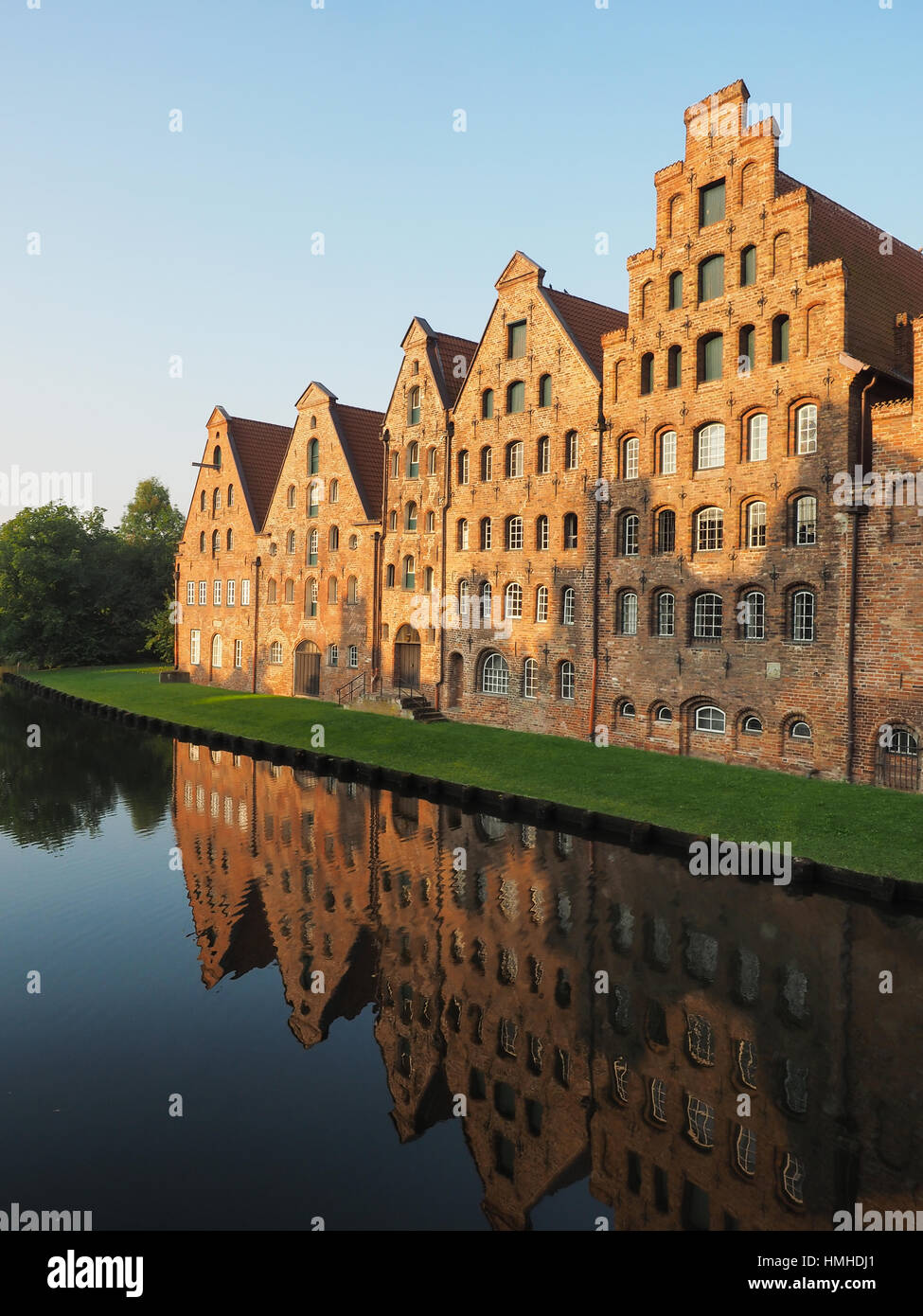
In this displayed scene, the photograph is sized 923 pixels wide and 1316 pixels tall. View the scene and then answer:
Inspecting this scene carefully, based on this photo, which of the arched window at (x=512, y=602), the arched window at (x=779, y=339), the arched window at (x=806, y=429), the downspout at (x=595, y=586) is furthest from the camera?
the arched window at (x=512, y=602)

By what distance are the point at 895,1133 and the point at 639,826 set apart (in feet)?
32.4

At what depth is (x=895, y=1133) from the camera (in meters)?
8.40

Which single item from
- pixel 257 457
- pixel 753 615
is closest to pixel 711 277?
pixel 753 615

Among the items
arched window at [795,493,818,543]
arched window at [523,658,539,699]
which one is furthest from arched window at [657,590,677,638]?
arched window at [523,658,539,699]

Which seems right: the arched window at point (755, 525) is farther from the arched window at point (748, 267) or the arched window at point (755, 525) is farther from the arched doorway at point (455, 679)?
the arched doorway at point (455, 679)

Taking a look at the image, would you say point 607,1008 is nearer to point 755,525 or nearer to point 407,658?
point 755,525

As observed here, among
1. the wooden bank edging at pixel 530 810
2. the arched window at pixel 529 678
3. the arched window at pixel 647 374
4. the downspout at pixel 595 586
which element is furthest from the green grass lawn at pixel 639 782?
the arched window at pixel 647 374

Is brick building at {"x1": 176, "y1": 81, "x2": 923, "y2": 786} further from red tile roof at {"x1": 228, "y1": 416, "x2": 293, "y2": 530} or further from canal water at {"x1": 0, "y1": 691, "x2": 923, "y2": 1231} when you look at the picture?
red tile roof at {"x1": 228, "y1": 416, "x2": 293, "y2": 530}

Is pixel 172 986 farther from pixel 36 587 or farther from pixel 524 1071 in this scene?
pixel 36 587

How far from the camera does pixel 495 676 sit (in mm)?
32594

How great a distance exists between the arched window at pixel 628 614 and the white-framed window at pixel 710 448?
4.69 meters

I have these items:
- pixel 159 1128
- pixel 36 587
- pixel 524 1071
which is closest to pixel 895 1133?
pixel 524 1071

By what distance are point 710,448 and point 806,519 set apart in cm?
405

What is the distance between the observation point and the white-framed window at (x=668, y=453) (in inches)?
1042
